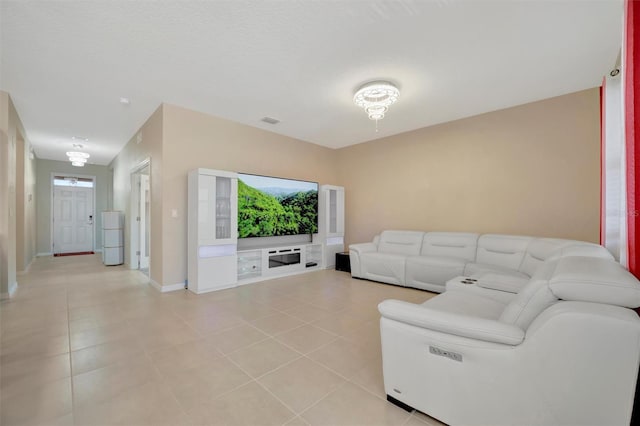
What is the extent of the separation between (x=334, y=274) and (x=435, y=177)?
8.96ft

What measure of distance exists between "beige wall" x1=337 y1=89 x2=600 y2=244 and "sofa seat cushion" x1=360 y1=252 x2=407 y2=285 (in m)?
1.13

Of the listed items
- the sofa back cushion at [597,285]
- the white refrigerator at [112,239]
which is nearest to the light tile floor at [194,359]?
the sofa back cushion at [597,285]

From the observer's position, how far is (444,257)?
14.2 ft

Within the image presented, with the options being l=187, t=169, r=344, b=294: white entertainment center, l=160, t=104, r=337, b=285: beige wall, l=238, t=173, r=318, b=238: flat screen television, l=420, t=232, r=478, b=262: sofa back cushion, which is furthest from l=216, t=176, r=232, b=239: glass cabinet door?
l=420, t=232, r=478, b=262: sofa back cushion

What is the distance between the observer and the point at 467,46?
2.68 meters

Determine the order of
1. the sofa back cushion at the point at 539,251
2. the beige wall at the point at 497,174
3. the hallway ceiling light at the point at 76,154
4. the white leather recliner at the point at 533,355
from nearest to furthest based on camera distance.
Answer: the white leather recliner at the point at 533,355
the sofa back cushion at the point at 539,251
the beige wall at the point at 497,174
the hallway ceiling light at the point at 76,154

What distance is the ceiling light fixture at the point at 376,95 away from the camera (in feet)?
10.9

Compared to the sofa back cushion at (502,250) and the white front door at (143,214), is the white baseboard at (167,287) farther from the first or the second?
the sofa back cushion at (502,250)

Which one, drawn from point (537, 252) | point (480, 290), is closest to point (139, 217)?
point (480, 290)

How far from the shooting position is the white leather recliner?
1.07 meters

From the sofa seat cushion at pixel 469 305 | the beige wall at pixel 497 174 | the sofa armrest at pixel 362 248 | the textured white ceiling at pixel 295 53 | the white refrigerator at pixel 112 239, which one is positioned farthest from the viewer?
the white refrigerator at pixel 112 239

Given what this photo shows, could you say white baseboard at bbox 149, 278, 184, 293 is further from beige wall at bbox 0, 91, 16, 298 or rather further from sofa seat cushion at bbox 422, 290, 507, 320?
sofa seat cushion at bbox 422, 290, 507, 320

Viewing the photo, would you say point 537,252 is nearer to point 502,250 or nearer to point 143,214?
point 502,250

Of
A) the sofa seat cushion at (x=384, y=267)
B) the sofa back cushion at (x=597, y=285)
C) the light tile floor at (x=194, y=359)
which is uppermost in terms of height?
the sofa back cushion at (x=597, y=285)
